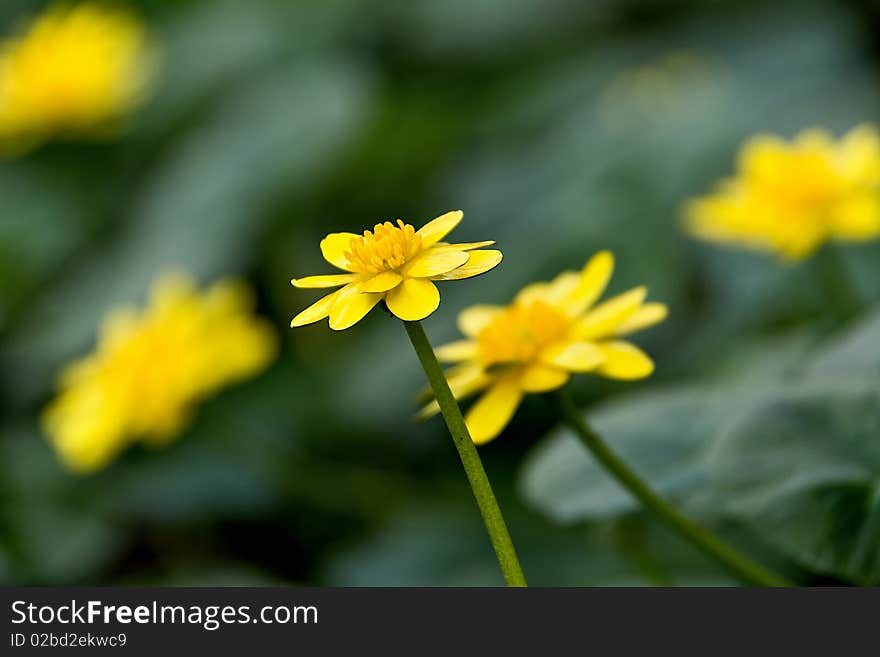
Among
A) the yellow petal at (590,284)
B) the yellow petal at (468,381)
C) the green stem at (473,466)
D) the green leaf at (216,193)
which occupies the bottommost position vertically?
the green stem at (473,466)

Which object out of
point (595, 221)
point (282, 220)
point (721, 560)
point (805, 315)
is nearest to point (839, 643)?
point (721, 560)

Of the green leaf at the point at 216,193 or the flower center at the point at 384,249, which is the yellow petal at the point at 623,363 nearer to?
the flower center at the point at 384,249

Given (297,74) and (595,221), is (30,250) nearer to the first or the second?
(297,74)

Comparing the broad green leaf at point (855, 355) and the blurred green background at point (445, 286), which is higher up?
the blurred green background at point (445, 286)

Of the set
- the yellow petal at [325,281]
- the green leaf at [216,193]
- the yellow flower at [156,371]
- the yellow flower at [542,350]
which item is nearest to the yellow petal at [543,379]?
the yellow flower at [542,350]

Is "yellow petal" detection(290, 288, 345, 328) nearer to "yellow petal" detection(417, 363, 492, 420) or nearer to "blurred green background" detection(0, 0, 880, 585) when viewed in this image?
"yellow petal" detection(417, 363, 492, 420)

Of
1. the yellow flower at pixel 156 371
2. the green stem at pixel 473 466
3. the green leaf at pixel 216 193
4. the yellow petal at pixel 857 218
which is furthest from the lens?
the green leaf at pixel 216 193

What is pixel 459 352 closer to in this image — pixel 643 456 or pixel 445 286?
pixel 643 456
